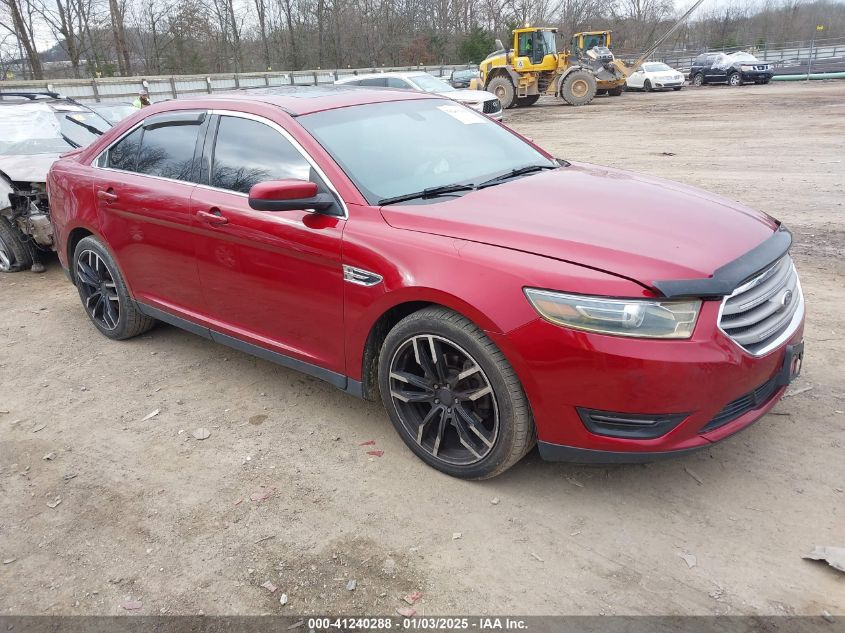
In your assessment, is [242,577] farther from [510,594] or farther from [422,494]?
[510,594]

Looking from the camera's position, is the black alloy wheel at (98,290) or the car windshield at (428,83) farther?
the car windshield at (428,83)

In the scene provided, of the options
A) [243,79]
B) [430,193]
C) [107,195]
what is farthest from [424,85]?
[243,79]

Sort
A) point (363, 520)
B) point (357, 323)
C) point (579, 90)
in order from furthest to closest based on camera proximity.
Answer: point (579, 90)
point (357, 323)
point (363, 520)

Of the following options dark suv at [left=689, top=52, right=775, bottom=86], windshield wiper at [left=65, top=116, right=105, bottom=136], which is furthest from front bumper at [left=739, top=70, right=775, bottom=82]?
windshield wiper at [left=65, top=116, right=105, bottom=136]

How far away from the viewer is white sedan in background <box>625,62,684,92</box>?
31000 millimetres

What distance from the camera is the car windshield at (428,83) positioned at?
18047 mm

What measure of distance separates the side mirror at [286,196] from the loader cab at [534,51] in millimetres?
25301

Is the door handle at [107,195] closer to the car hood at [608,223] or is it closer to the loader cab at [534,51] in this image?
the car hood at [608,223]

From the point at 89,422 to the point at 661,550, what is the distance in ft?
10.6

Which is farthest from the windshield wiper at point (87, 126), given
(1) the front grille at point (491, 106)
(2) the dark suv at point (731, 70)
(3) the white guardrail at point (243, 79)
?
(2) the dark suv at point (731, 70)

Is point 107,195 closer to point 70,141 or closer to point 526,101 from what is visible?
point 70,141

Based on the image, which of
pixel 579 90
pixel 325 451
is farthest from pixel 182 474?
pixel 579 90

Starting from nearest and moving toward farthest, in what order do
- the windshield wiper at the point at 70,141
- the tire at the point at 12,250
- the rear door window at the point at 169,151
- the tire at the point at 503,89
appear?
1. the rear door window at the point at 169,151
2. the tire at the point at 12,250
3. the windshield wiper at the point at 70,141
4. the tire at the point at 503,89

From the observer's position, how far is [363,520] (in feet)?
9.89
